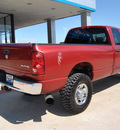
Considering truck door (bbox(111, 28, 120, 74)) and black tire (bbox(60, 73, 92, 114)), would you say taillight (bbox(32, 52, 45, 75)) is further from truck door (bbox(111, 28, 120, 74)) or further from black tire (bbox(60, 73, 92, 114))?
truck door (bbox(111, 28, 120, 74))

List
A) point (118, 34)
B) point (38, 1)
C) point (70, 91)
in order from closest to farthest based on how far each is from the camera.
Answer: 1. point (70, 91)
2. point (118, 34)
3. point (38, 1)

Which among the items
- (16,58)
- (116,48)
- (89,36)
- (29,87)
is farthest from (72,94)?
(89,36)

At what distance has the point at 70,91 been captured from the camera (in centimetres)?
297

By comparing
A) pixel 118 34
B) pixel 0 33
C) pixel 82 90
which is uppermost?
pixel 0 33

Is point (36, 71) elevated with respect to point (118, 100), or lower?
elevated

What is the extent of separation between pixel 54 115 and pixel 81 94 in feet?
2.37

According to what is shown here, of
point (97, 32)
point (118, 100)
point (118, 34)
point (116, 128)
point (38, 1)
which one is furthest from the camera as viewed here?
point (38, 1)

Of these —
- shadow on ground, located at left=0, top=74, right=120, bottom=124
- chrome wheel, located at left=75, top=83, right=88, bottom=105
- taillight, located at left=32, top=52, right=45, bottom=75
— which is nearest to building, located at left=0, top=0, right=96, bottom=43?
shadow on ground, located at left=0, top=74, right=120, bottom=124

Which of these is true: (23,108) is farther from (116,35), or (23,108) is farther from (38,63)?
(116,35)

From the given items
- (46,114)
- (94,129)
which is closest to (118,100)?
(94,129)

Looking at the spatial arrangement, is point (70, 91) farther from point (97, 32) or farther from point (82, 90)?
point (97, 32)

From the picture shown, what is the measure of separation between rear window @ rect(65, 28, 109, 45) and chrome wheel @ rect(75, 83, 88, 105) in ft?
5.97

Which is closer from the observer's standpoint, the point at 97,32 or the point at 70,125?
the point at 70,125

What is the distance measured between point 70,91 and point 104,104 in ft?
4.07
